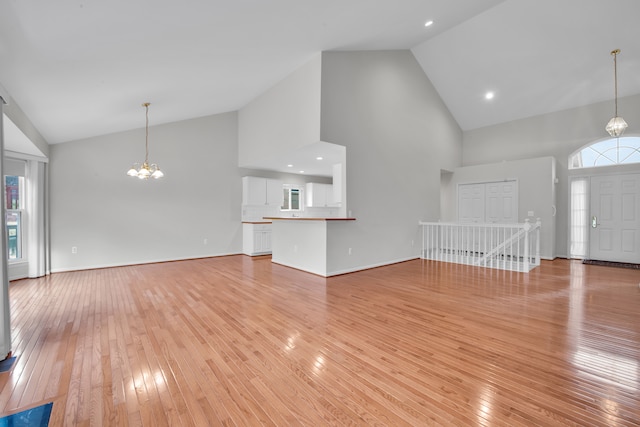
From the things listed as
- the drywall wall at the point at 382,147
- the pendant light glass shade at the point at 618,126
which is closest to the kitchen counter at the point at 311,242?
the drywall wall at the point at 382,147

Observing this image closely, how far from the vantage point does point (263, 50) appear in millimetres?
3939

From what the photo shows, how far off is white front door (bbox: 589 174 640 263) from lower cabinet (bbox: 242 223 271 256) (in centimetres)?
782

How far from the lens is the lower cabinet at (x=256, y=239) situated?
7.03m

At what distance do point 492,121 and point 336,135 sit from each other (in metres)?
5.50

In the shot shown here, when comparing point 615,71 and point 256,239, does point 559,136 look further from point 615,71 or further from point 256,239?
point 256,239

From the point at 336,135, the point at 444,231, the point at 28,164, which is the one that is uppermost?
the point at 336,135

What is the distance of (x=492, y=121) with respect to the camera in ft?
25.1

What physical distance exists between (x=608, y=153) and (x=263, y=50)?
782 cm

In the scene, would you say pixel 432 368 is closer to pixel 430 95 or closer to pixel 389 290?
pixel 389 290

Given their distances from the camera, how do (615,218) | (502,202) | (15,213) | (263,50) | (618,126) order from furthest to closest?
(502,202) → (615,218) → (15,213) → (618,126) → (263,50)

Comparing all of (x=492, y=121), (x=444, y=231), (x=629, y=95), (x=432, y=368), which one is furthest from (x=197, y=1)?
(x=629, y=95)

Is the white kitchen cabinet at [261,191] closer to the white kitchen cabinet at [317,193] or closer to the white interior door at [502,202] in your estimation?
the white kitchen cabinet at [317,193]

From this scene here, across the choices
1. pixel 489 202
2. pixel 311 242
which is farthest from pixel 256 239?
pixel 489 202

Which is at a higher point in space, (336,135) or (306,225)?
(336,135)
